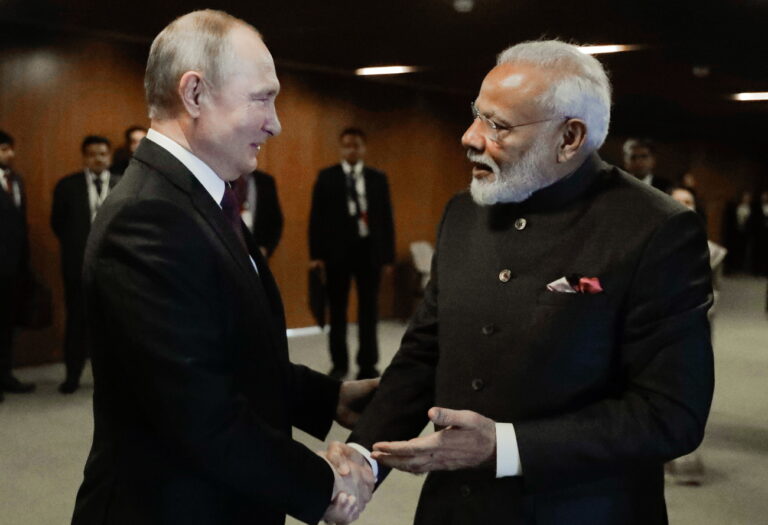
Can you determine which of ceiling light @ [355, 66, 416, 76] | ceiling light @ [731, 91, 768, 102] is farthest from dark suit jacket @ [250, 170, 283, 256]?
ceiling light @ [731, 91, 768, 102]

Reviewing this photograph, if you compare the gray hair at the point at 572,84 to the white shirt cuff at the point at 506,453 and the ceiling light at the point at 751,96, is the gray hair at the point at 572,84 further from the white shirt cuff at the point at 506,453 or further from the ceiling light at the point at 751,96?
the ceiling light at the point at 751,96

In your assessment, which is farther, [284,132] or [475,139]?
[284,132]

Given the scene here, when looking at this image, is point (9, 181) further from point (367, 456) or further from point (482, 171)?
point (482, 171)

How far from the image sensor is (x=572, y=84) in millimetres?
1668

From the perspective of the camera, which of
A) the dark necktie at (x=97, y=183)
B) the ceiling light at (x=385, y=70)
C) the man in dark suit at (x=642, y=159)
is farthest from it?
the ceiling light at (x=385, y=70)

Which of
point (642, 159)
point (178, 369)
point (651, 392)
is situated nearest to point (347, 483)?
point (178, 369)

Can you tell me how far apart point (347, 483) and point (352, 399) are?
362 millimetres

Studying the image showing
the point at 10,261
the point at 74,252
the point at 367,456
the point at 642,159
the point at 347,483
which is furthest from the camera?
the point at 74,252

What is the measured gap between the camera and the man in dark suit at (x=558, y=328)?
1552mm

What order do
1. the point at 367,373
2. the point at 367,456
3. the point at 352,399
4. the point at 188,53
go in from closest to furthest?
the point at 188,53
the point at 367,456
the point at 352,399
the point at 367,373

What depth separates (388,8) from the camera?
619cm

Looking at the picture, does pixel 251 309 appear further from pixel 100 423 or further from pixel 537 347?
pixel 537 347

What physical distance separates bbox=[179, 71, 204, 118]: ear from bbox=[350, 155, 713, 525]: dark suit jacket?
24.6 inches

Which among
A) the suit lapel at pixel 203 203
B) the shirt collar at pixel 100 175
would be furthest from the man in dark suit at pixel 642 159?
the suit lapel at pixel 203 203
